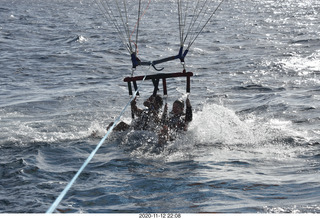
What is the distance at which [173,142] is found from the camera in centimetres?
848

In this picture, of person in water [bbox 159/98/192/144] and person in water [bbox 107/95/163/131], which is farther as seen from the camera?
person in water [bbox 107/95/163/131]

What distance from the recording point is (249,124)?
10.2 metres

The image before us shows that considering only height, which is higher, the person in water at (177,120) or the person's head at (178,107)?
the person's head at (178,107)

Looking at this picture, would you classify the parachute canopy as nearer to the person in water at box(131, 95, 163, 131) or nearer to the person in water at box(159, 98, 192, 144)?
the person in water at box(131, 95, 163, 131)

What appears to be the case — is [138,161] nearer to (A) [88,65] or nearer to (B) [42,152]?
(B) [42,152]

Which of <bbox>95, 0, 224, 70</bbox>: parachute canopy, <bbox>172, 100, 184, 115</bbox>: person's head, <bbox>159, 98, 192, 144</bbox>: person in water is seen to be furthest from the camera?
<bbox>172, 100, 184, 115</bbox>: person's head

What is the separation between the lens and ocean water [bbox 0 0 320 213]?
5957 millimetres

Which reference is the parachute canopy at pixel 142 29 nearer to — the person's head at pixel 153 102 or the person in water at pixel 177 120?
the person's head at pixel 153 102

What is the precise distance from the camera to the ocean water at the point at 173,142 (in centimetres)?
596

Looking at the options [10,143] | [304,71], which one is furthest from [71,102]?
[304,71]

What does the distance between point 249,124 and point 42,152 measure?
4.78 metres

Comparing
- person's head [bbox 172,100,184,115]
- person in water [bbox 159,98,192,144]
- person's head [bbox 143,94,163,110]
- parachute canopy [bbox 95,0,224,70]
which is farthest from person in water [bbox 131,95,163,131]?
parachute canopy [bbox 95,0,224,70]

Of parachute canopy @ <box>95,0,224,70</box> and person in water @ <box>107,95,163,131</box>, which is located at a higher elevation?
parachute canopy @ <box>95,0,224,70</box>

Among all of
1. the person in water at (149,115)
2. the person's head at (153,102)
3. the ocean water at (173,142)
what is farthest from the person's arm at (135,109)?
the ocean water at (173,142)
